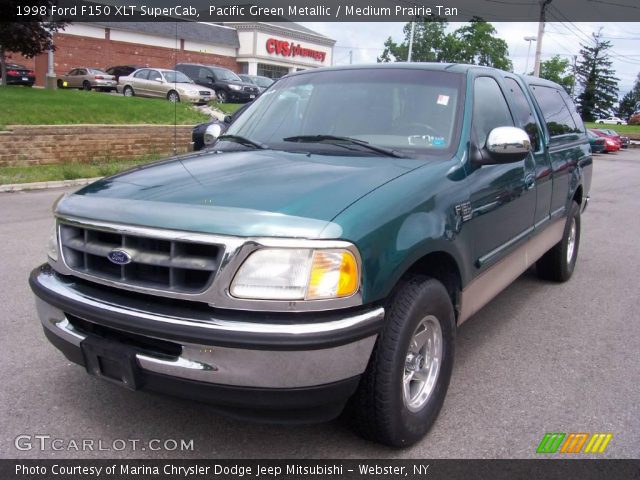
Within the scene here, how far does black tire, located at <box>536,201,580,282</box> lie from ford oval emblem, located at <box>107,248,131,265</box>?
14.3 ft

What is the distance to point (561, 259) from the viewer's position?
19.0ft

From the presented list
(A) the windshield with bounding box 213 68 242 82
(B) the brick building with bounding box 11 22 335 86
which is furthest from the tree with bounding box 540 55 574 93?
(A) the windshield with bounding box 213 68 242 82

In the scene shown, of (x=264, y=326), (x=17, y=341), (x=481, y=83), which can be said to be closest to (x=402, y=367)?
(x=264, y=326)

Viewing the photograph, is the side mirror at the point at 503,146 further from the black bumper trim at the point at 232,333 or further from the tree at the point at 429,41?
the tree at the point at 429,41

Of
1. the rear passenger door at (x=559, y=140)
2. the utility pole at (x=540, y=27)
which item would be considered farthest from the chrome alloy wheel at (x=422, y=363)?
the utility pole at (x=540, y=27)

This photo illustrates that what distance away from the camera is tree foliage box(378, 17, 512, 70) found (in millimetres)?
49625

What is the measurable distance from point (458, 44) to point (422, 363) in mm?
52263

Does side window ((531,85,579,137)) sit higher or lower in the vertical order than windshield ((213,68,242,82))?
lower

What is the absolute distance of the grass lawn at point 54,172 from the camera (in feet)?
35.6

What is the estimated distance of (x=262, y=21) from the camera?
52.2 metres

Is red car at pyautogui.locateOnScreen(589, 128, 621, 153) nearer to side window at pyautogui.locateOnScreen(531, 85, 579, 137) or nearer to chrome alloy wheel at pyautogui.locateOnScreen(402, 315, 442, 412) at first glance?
side window at pyautogui.locateOnScreen(531, 85, 579, 137)

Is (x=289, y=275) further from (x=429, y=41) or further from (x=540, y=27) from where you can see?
(x=429, y=41)

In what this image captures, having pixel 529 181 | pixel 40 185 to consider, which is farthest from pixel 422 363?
pixel 40 185

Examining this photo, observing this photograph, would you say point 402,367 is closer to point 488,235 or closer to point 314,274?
point 314,274
